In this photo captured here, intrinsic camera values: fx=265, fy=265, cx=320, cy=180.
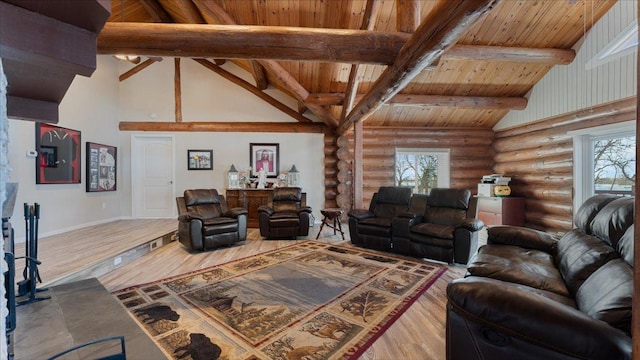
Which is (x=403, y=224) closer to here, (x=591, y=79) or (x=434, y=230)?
(x=434, y=230)

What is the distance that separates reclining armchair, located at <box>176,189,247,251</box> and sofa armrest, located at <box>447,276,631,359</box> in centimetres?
378

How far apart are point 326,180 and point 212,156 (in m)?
2.95

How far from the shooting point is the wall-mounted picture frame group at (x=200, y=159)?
663 centimetres

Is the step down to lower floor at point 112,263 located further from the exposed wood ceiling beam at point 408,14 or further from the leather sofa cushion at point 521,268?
the exposed wood ceiling beam at point 408,14

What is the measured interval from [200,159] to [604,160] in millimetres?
8111

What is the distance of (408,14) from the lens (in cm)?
254

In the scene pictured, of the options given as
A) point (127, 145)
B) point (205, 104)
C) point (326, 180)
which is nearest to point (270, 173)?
point (326, 180)

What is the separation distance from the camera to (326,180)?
6.85 m

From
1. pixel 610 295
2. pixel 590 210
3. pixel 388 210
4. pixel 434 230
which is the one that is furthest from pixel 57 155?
pixel 590 210

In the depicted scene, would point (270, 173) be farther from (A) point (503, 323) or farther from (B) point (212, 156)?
(A) point (503, 323)

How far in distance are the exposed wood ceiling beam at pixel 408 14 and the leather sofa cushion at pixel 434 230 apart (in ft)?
8.42

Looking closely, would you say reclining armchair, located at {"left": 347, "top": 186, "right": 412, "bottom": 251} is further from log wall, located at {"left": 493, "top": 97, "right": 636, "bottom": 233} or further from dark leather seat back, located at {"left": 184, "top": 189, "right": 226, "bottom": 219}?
log wall, located at {"left": 493, "top": 97, "right": 636, "bottom": 233}

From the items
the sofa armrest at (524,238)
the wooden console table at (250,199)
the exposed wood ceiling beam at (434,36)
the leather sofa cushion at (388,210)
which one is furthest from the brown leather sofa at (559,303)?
the wooden console table at (250,199)

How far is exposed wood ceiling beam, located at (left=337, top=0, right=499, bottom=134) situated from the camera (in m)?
1.69
